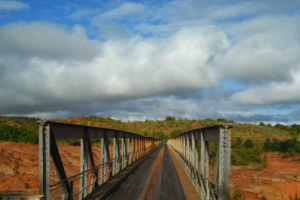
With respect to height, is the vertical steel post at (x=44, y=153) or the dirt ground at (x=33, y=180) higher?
the vertical steel post at (x=44, y=153)

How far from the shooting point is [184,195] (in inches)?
407

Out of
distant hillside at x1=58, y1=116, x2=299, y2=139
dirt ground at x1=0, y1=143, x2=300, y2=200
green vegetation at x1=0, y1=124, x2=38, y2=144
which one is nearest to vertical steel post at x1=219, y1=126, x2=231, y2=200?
dirt ground at x1=0, y1=143, x2=300, y2=200

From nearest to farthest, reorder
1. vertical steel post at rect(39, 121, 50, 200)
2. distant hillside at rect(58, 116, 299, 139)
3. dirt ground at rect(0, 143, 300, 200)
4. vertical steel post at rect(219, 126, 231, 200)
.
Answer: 1. vertical steel post at rect(219, 126, 231, 200)
2. vertical steel post at rect(39, 121, 50, 200)
3. dirt ground at rect(0, 143, 300, 200)
4. distant hillside at rect(58, 116, 299, 139)

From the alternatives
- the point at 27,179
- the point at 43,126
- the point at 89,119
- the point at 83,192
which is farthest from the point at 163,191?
the point at 89,119

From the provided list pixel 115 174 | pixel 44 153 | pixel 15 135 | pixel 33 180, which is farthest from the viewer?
pixel 15 135

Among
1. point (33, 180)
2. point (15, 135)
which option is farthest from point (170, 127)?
point (33, 180)

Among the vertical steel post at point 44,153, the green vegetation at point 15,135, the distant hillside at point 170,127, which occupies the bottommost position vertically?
the distant hillside at point 170,127

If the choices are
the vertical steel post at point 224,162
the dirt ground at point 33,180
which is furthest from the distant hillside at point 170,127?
the vertical steel post at point 224,162

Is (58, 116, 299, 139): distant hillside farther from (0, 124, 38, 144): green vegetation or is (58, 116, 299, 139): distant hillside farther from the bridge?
the bridge

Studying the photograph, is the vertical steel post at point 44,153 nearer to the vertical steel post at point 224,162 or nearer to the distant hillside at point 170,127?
the vertical steel post at point 224,162

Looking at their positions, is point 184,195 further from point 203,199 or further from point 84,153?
point 84,153

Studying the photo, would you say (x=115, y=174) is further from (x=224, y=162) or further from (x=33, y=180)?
(x=224, y=162)

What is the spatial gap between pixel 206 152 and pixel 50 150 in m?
5.43

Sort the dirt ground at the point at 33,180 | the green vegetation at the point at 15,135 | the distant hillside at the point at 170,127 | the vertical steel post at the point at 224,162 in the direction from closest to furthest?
the vertical steel post at the point at 224,162 < the dirt ground at the point at 33,180 < the green vegetation at the point at 15,135 < the distant hillside at the point at 170,127
